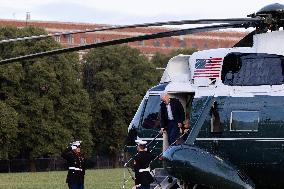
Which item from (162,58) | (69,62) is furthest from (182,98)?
(162,58)

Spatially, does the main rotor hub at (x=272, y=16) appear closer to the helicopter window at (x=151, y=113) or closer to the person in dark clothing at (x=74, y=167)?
the helicopter window at (x=151, y=113)

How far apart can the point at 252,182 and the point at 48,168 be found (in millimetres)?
68961

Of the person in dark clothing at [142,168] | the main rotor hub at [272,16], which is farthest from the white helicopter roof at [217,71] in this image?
the person in dark clothing at [142,168]

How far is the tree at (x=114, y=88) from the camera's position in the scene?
82.7 metres

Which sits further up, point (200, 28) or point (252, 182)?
point (200, 28)

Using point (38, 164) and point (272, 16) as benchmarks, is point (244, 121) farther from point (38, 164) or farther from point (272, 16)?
point (38, 164)

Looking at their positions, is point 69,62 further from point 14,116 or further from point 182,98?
point 182,98

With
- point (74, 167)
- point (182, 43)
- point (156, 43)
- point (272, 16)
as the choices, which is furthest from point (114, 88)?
point (272, 16)

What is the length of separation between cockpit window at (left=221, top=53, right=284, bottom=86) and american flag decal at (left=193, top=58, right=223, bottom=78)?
0.39 ft

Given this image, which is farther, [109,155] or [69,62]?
[109,155]

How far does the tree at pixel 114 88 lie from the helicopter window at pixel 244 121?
2594 inches

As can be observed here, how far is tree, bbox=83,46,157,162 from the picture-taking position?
8269cm

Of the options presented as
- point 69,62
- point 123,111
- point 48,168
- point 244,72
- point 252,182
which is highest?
point 244,72

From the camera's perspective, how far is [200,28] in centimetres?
1522
